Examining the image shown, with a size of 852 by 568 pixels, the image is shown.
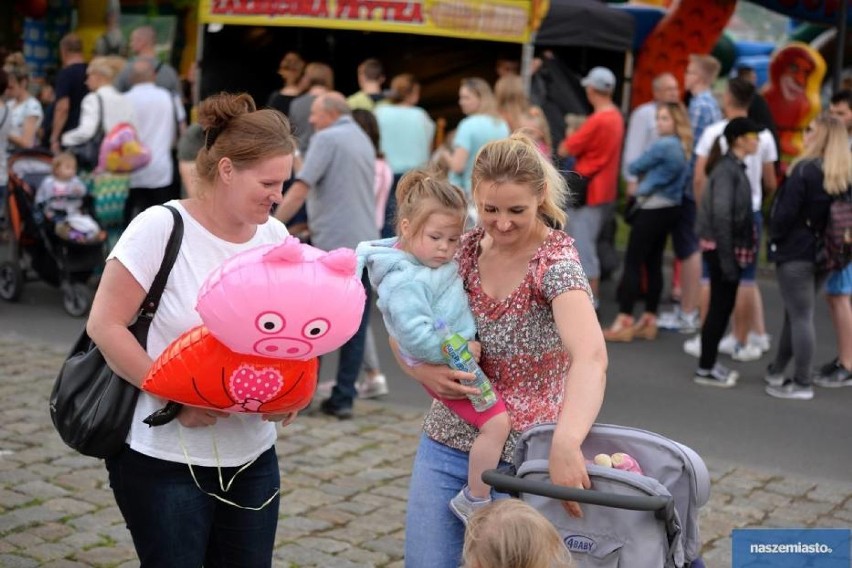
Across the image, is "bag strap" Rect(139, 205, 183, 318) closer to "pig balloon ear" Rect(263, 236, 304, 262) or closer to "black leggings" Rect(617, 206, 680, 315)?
"pig balloon ear" Rect(263, 236, 304, 262)

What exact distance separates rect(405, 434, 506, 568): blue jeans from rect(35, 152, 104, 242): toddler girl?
689 cm

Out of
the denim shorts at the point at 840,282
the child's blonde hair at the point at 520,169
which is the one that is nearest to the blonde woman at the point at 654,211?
the denim shorts at the point at 840,282

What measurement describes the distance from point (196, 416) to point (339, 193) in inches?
158

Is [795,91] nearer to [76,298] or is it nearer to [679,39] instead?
[679,39]

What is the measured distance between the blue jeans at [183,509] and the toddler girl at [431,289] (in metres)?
0.56

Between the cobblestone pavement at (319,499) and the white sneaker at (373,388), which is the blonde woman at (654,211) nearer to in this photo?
the white sneaker at (373,388)

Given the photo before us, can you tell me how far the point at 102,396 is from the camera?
313 centimetres

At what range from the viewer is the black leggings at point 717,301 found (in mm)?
8133

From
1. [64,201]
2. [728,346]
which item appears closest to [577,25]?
[728,346]

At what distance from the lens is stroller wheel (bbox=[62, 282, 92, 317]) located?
9789 millimetres

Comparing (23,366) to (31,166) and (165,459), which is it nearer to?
(31,166)

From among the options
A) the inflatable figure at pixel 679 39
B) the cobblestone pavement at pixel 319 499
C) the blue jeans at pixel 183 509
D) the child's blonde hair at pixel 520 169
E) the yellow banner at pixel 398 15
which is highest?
the inflatable figure at pixel 679 39

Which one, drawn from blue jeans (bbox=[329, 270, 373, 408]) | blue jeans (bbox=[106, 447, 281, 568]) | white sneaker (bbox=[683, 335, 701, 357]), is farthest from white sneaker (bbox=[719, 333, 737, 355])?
blue jeans (bbox=[106, 447, 281, 568])

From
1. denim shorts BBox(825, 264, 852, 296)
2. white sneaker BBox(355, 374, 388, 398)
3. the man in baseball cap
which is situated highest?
the man in baseball cap
